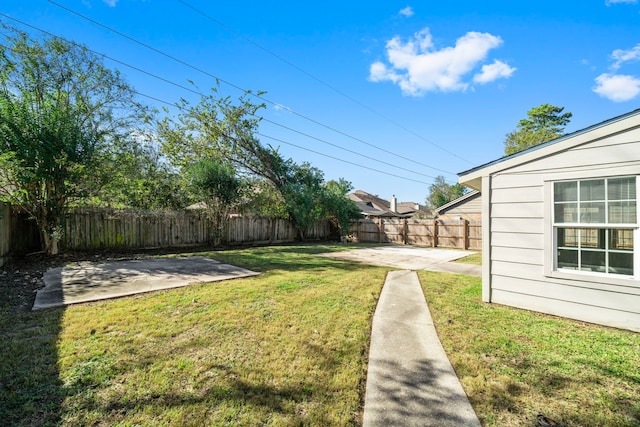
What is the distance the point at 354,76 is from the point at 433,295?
12999 millimetres

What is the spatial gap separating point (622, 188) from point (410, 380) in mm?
3763

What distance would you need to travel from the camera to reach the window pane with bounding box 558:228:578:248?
3875mm

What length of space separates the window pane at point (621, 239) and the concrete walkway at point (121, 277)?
20.5 feet

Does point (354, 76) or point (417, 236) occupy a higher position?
point (354, 76)

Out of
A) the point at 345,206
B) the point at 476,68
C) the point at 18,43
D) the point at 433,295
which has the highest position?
the point at 476,68

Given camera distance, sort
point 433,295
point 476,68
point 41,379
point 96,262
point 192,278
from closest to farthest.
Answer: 1. point 41,379
2. point 433,295
3. point 192,278
4. point 96,262
5. point 476,68

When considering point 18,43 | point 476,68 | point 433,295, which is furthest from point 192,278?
point 476,68

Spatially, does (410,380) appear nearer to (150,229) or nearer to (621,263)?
(621,263)

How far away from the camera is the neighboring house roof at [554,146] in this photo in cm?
345

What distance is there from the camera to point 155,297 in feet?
14.2

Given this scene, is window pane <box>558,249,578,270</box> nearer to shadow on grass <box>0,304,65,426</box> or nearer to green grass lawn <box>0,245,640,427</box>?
green grass lawn <box>0,245,640,427</box>

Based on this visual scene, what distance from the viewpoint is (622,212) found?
3.43 m

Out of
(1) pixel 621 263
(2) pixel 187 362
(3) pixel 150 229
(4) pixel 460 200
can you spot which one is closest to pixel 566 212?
(1) pixel 621 263

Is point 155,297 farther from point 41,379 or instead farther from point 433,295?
point 433,295
